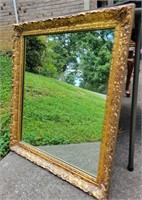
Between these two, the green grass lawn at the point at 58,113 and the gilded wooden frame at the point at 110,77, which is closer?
the gilded wooden frame at the point at 110,77

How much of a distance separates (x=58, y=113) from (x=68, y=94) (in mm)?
137

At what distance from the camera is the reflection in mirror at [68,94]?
119cm

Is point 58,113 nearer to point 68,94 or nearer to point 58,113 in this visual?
point 58,113

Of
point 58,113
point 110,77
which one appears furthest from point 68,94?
point 110,77

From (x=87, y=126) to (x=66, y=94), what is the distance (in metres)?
0.23

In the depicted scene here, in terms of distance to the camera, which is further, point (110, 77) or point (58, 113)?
point (58, 113)

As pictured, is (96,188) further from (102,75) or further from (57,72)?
(57,72)

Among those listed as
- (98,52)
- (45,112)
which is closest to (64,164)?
(45,112)

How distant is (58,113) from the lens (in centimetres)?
145

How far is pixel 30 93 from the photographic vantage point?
62.4 inches

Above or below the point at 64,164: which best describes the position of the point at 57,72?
above

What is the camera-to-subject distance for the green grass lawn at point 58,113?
1256mm

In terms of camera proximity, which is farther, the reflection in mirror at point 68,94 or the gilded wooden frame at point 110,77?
the reflection in mirror at point 68,94

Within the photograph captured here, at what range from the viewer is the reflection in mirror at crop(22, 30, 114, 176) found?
1.19 m
